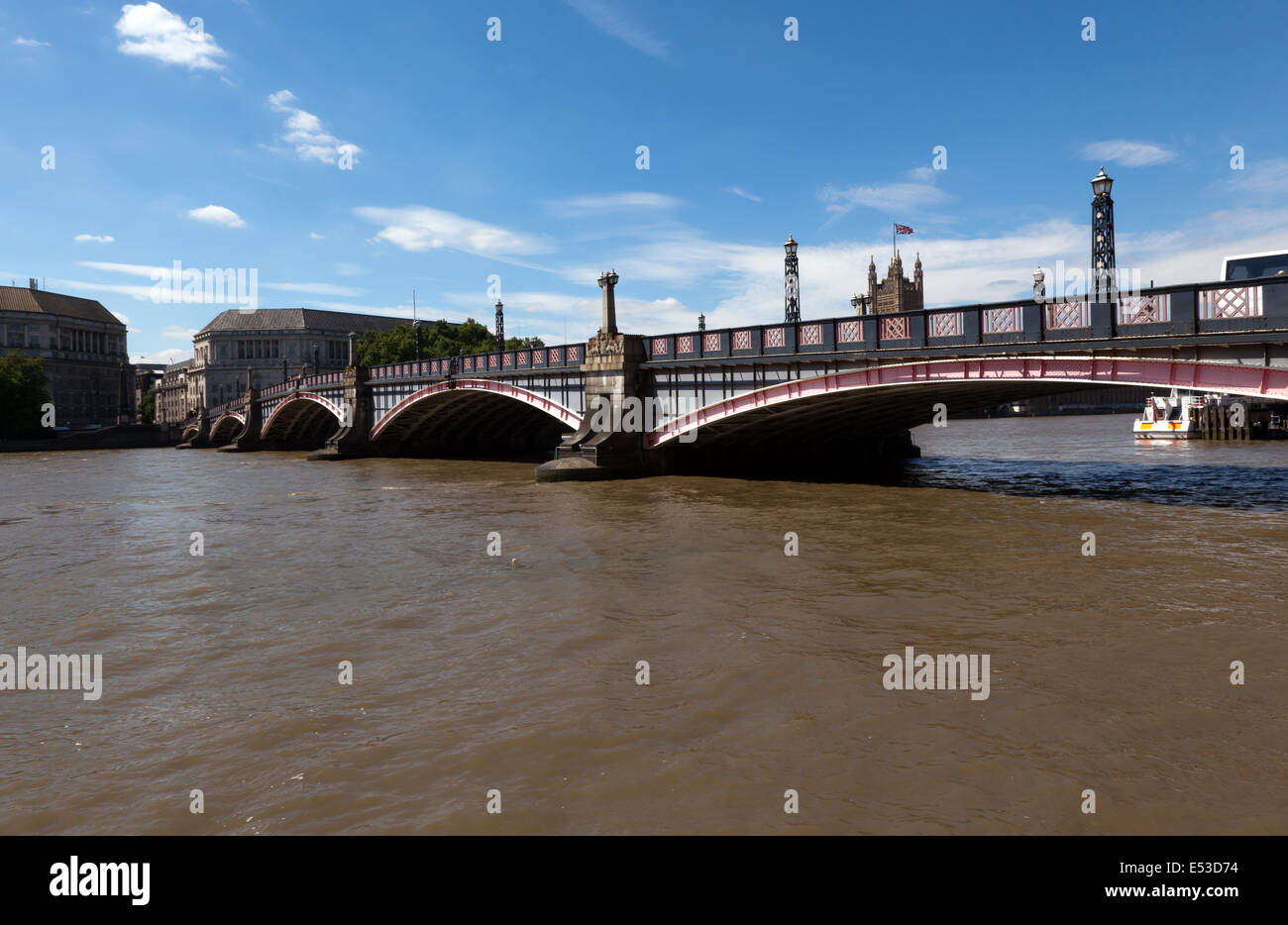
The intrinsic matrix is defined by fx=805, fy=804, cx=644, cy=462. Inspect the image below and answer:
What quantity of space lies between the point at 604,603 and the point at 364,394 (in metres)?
41.0

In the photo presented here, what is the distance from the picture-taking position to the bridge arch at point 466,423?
130 feet

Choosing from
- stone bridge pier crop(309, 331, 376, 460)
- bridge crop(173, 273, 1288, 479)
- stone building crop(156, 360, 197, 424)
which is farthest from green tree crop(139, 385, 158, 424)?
bridge crop(173, 273, 1288, 479)

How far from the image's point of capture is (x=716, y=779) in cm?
511

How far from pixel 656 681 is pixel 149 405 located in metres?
171

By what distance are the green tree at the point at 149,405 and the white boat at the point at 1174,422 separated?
462ft

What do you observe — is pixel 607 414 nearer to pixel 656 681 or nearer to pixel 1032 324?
pixel 1032 324

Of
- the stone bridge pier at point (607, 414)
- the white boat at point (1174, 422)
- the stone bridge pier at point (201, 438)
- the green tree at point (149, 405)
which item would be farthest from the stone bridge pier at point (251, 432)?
the green tree at point (149, 405)

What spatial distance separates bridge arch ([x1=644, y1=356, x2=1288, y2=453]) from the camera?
15.5 meters

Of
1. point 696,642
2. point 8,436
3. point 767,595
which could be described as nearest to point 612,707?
point 696,642

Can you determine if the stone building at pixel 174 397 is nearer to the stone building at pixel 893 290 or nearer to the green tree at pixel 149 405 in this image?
the green tree at pixel 149 405

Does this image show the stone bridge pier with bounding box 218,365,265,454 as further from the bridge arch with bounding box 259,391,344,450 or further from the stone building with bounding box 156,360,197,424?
the stone building with bounding box 156,360,197,424

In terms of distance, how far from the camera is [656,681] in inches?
275
